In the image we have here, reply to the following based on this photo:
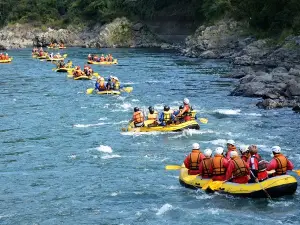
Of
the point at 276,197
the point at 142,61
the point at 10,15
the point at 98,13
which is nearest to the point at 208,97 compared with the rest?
the point at 276,197

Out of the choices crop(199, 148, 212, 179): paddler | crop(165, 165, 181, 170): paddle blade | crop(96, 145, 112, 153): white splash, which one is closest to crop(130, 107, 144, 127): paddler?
crop(96, 145, 112, 153): white splash

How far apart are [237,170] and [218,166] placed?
2.47 ft

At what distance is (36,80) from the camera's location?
4822 cm

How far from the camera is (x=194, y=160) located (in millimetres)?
19219

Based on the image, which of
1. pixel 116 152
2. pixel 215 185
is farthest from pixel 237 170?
pixel 116 152

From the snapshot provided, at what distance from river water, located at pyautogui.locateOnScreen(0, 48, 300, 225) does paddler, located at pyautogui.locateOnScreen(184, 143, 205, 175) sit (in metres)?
0.78

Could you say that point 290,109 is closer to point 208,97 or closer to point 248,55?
point 208,97

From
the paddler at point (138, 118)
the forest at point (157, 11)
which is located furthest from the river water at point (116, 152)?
the forest at point (157, 11)

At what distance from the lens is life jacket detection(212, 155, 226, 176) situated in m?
18.3

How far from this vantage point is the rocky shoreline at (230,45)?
3716 cm

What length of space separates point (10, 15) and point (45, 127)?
78317 millimetres

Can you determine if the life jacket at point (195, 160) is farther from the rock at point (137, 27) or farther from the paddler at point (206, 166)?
the rock at point (137, 27)

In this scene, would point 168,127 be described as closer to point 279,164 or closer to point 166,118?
point 166,118

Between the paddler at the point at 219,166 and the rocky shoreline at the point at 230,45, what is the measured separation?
595 inches
